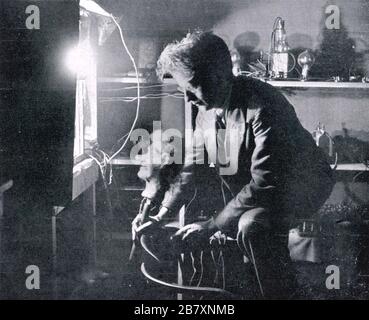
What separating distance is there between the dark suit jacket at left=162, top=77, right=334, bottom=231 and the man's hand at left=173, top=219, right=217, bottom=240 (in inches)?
1.2

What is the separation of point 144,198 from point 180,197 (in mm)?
157

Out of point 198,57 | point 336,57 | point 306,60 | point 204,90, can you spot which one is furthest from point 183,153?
point 336,57

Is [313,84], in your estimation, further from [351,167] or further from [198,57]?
[198,57]

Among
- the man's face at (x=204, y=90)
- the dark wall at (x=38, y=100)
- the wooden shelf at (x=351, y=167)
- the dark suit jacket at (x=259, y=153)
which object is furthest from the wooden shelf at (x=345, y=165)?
the dark wall at (x=38, y=100)

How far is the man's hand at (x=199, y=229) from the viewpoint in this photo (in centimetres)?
174

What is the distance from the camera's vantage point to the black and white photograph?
1.41 metres

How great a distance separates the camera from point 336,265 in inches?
79.7

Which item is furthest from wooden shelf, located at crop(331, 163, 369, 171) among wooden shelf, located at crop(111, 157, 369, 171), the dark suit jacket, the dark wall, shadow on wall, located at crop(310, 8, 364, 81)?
the dark wall

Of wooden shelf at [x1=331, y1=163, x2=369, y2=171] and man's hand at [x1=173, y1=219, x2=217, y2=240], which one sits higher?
wooden shelf at [x1=331, y1=163, x2=369, y2=171]

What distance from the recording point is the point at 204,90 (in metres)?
1.72

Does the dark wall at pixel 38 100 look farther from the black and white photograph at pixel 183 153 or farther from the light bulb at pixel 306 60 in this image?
the light bulb at pixel 306 60

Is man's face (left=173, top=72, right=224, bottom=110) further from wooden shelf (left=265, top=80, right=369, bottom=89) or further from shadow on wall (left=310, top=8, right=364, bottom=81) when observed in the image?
shadow on wall (left=310, top=8, right=364, bottom=81)
